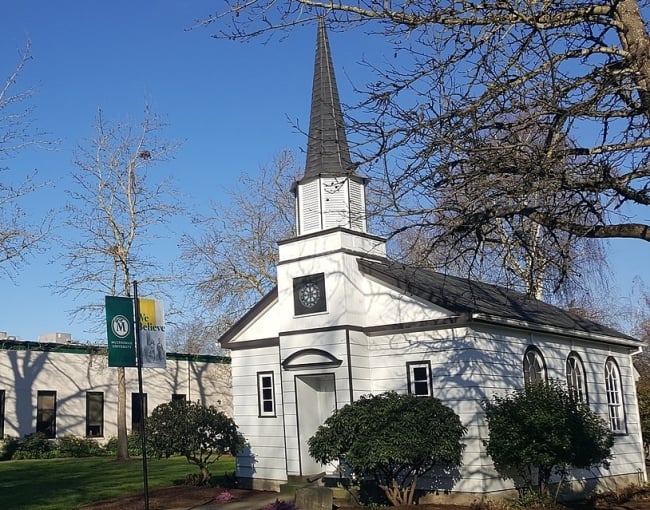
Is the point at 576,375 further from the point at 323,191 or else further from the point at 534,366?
the point at 323,191

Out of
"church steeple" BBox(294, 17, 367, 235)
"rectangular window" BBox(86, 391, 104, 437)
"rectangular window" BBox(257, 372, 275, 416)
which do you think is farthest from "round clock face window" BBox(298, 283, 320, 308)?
"rectangular window" BBox(86, 391, 104, 437)

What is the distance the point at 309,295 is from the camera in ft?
55.6

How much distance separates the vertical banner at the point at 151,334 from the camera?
1207cm

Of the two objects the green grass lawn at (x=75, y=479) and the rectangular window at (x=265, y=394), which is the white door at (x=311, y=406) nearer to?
the rectangular window at (x=265, y=394)

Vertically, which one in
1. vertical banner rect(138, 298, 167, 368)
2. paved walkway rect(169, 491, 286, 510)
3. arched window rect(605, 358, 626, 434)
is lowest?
paved walkway rect(169, 491, 286, 510)

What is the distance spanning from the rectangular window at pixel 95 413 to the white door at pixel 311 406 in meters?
16.7

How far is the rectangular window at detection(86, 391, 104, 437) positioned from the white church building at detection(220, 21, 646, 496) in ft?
47.1

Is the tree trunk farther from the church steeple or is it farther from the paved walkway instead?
the church steeple

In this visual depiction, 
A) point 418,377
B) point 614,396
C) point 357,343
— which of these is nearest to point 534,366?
point 418,377

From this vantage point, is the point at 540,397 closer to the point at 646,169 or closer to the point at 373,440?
the point at 373,440

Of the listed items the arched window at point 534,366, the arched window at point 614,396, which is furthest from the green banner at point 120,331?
the arched window at point 614,396

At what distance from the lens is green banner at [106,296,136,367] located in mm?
11367

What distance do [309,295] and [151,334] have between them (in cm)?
536

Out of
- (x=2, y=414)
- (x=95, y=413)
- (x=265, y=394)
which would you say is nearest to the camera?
(x=265, y=394)
